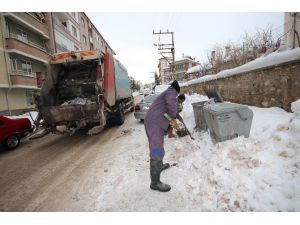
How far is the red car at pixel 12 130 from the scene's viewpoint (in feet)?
19.2

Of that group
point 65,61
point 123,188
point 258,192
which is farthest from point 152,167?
point 65,61

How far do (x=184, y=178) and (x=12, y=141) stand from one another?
618cm

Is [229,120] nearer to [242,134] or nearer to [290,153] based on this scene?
[242,134]

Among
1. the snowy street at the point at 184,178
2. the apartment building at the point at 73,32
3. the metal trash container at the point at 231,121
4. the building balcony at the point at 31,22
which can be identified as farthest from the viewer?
the apartment building at the point at 73,32

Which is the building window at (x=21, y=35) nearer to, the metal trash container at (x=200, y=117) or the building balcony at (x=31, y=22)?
the building balcony at (x=31, y=22)

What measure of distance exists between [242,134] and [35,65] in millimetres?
21317

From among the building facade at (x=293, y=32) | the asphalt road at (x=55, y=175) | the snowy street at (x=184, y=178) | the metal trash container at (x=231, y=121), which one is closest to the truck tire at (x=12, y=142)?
the asphalt road at (x=55, y=175)

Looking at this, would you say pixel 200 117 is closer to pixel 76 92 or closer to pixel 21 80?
pixel 76 92

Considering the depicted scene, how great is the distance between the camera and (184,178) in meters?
3.17

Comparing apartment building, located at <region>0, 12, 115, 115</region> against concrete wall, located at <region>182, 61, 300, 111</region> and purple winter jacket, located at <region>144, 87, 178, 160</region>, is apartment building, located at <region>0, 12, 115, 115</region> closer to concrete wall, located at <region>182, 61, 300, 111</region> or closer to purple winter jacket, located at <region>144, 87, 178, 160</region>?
purple winter jacket, located at <region>144, 87, 178, 160</region>

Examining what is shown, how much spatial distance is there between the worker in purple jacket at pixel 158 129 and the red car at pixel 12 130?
5.55 meters

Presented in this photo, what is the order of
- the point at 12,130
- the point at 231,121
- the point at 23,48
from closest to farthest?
the point at 231,121 < the point at 12,130 < the point at 23,48

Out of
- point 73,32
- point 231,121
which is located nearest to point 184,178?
point 231,121

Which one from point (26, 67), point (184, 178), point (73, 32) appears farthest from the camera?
point (73, 32)
